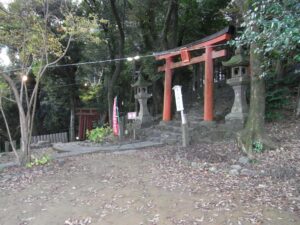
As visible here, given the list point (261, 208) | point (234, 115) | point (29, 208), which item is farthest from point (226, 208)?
point (234, 115)

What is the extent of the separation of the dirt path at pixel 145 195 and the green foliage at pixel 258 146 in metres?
0.73

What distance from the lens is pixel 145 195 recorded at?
510 centimetres

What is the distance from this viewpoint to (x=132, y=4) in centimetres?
1264

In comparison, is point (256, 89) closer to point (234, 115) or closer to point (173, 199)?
point (234, 115)

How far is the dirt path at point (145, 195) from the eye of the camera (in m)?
4.18

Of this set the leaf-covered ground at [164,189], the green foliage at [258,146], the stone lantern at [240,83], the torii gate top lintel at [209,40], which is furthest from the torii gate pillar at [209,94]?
the green foliage at [258,146]

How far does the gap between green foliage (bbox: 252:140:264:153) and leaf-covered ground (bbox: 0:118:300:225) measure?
0.87 feet

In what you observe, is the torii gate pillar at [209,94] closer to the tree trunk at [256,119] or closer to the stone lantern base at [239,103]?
the stone lantern base at [239,103]

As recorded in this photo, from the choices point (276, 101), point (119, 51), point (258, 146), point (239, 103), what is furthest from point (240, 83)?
point (119, 51)

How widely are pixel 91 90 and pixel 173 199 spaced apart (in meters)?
14.2

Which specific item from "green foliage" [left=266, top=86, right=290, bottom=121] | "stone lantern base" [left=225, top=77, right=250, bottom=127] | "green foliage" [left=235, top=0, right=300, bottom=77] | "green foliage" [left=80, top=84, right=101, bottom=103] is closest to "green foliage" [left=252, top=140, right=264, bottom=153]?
"stone lantern base" [left=225, top=77, right=250, bottom=127]

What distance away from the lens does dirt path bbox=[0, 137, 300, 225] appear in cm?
418

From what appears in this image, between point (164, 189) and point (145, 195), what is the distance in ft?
1.34

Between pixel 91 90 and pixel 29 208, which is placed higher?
pixel 91 90
